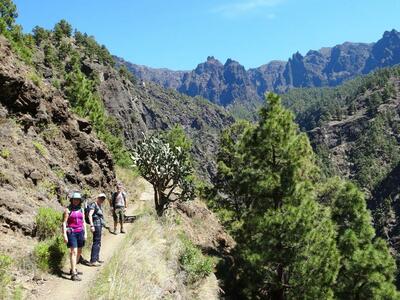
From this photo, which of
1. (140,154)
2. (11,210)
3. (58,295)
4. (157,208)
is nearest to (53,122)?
(140,154)

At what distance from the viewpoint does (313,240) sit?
714 inches

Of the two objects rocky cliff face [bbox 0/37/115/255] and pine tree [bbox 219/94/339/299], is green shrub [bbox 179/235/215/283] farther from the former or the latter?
rocky cliff face [bbox 0/37/115/255]

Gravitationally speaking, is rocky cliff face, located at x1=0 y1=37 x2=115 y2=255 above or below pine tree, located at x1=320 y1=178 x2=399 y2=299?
above

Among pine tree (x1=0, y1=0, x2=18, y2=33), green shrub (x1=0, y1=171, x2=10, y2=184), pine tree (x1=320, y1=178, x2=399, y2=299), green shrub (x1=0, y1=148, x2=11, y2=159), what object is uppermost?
pine tree (x1=0, y1=0, x2=18, y2=33)

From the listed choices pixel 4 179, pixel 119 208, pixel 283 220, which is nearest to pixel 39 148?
pixel 119 208

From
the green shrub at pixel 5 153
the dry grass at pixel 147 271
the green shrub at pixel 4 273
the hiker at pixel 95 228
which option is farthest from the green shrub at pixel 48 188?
the green shrub at pixel 4 273

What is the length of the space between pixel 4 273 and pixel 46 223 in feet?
10.4

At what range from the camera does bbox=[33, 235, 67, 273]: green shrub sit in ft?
31.2

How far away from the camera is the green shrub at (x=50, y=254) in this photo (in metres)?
9.52

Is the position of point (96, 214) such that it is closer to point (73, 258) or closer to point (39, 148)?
point (73, 258)

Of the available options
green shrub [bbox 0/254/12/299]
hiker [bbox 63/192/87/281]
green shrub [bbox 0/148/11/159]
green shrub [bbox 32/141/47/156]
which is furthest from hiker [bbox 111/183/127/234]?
green shrub [bbox 0/254/12/299]

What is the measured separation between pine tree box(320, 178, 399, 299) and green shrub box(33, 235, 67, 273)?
1757cm

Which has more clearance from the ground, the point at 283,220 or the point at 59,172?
the point at 59,172

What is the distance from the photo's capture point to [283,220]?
17.7 meters
